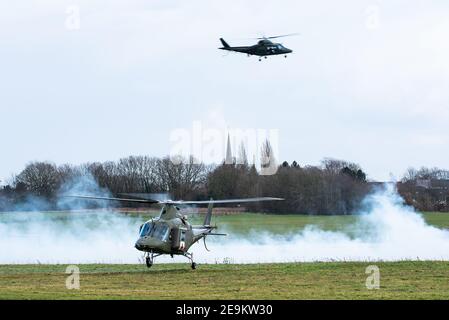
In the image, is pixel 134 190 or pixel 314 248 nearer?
pixel 314 248

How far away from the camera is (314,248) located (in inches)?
2400

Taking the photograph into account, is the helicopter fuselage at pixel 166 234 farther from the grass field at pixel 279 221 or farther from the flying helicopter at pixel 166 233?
the grass field at pixel 279 221

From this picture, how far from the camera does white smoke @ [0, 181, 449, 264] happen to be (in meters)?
55.6

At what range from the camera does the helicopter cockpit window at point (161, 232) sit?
42.0 meters

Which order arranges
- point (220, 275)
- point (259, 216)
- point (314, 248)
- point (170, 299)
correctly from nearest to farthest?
point (170, 299), point (220, 275), point (314, 248), point (259, 216)

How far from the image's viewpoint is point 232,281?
34375 mm

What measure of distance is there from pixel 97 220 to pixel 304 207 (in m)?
21.3

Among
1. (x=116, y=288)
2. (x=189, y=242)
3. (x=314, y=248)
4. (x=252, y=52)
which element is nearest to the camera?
(x=116, y=288)

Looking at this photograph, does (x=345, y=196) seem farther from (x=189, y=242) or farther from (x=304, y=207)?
(x=189, y=242)

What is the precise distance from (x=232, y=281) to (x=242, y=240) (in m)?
32.4

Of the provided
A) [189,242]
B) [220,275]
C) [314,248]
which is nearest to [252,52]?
[314,248]
